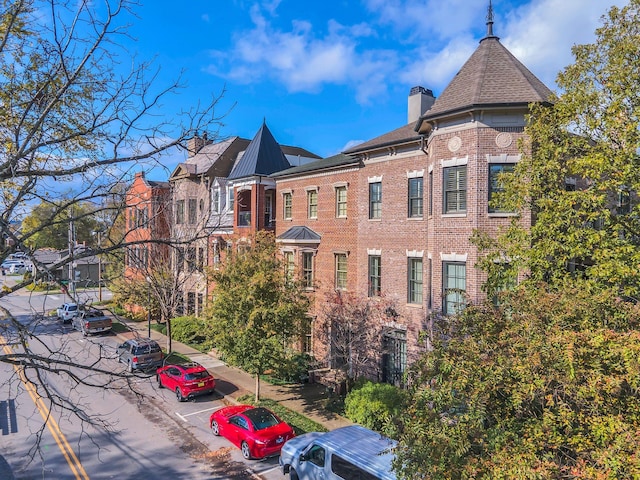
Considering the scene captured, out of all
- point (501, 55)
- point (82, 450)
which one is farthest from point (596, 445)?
point (82, 450)

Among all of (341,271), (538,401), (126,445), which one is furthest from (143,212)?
(341,271)

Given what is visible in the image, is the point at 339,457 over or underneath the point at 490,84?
underneath

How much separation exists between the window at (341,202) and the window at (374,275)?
10.5 ft

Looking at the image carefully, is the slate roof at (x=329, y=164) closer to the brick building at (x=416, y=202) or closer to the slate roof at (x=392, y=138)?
the brick building at (x=416, y=202)

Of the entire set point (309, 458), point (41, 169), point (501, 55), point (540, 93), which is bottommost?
point (309, 458)

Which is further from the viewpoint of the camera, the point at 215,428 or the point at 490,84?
the point at 215,428

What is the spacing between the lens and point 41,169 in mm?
6809

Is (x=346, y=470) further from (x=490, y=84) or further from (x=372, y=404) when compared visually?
(x=490, y=84)

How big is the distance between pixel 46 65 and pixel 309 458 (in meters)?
11.0

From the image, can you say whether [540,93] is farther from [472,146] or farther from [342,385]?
[342,385]

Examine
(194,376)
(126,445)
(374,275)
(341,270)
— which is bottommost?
(126,445)

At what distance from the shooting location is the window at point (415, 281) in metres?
18.1

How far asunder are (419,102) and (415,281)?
31.6 feet

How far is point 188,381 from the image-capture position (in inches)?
746
